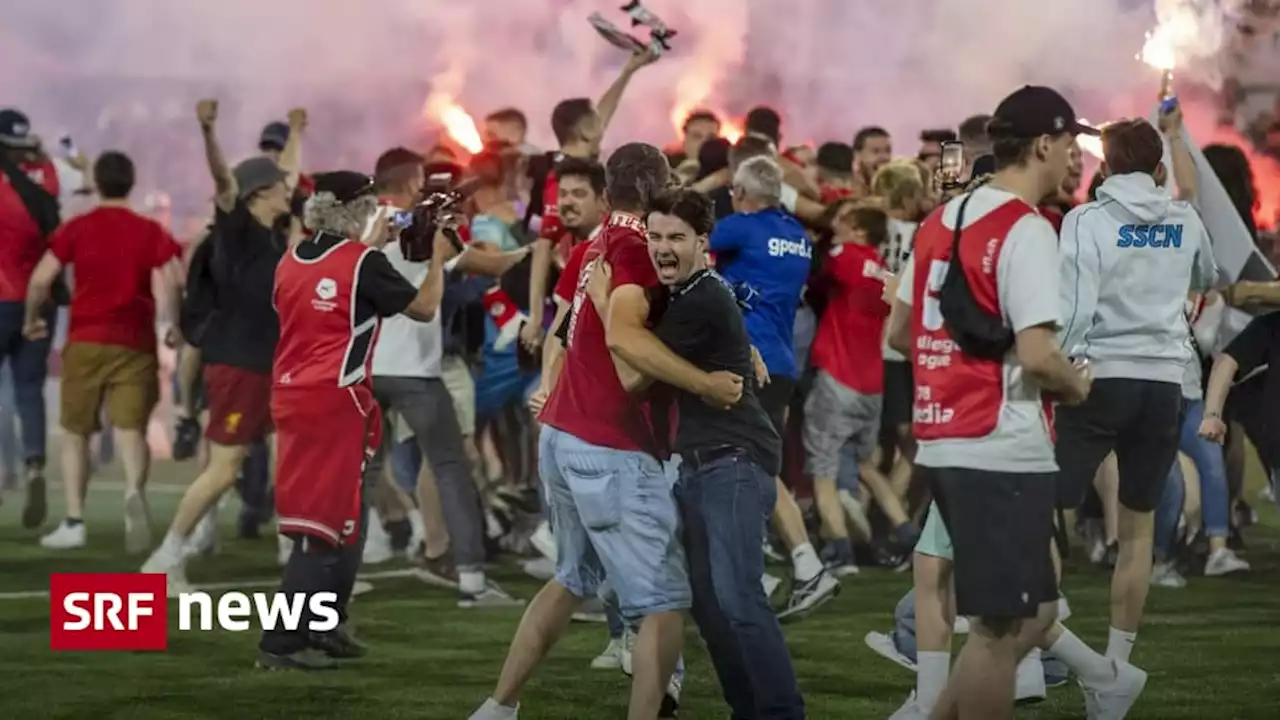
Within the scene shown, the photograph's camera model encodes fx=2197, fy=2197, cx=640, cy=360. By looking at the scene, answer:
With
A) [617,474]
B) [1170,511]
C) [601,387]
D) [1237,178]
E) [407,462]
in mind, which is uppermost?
[1237,178]

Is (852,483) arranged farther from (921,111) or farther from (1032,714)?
(921,111)

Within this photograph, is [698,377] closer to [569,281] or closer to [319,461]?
[569,281]

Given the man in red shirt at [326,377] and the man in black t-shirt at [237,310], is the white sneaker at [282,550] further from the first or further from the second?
the man in red shirt at [326,377]

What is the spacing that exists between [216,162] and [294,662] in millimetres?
2925

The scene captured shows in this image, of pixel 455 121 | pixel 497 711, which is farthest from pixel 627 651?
pixel 455 121

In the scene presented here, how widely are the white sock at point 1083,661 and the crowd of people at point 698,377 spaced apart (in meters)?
0.01

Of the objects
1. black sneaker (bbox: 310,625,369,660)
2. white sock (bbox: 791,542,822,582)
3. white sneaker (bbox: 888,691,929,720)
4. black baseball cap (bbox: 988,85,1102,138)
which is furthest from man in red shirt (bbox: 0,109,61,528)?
black baseball cap (bbox: 988,85,1102,138)

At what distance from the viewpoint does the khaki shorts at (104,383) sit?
11305mm

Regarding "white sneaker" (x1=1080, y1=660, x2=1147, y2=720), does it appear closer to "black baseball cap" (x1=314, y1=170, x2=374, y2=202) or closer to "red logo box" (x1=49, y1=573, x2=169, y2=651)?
"black baseball cap" (x1=314, y1=170, x2=374, y2=202)

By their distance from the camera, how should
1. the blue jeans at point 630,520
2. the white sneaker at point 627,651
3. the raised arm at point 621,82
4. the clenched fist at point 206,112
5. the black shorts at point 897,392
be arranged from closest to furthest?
the blue jeans at point 630,520 → the white sneaker at point 627,651 → the clenched fist at point 206,112 → the raised arm at point 621,82 → the black shorts at point 897,392

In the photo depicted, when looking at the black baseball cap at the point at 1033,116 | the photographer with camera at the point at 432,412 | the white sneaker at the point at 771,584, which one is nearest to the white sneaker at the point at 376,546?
the photographer with camera at the point at 432,412

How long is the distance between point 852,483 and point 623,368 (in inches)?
210

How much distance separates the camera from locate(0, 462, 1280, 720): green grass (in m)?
7.05

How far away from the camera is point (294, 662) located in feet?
25.6
